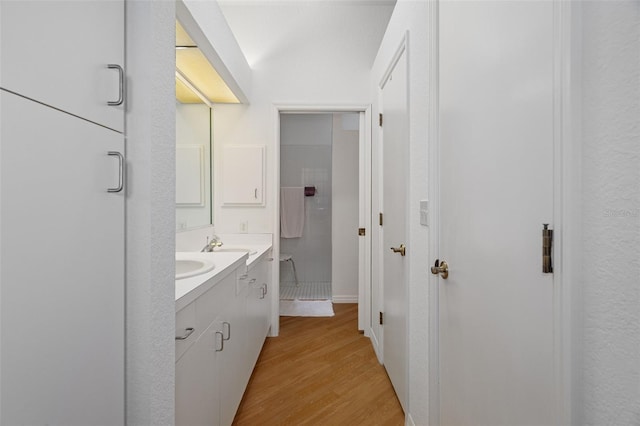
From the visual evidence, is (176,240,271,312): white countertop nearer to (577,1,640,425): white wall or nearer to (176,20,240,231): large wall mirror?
(176,20,240,231): large wall mirror

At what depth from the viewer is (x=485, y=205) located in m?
0.95

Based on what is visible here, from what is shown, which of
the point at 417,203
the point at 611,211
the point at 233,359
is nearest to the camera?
the point at 611,211

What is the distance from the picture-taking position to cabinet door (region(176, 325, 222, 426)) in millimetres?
1077

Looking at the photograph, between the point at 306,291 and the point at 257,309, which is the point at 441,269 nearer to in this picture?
the point at 257,309

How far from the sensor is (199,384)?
Answer: 47.7 inches

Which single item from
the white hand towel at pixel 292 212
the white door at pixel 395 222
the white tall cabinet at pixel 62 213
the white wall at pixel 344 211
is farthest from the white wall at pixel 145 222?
the white hand towel at pixel 292 212

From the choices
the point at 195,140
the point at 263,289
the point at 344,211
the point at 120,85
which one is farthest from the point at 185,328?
the point at 344,211

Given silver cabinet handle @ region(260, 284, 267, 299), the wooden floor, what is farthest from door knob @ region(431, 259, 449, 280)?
silver cabinet handle @ region(260, 284, 267, 299)

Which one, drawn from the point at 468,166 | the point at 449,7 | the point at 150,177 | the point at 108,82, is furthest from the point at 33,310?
the point at 449,7

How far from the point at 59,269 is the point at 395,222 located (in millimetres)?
1640

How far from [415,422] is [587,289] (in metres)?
1.28

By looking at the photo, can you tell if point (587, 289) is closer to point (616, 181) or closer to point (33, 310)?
point (616, 181)

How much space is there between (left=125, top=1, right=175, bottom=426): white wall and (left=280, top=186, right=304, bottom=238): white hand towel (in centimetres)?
388

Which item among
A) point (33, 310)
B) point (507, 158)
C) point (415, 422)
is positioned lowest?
point (415, 422)
